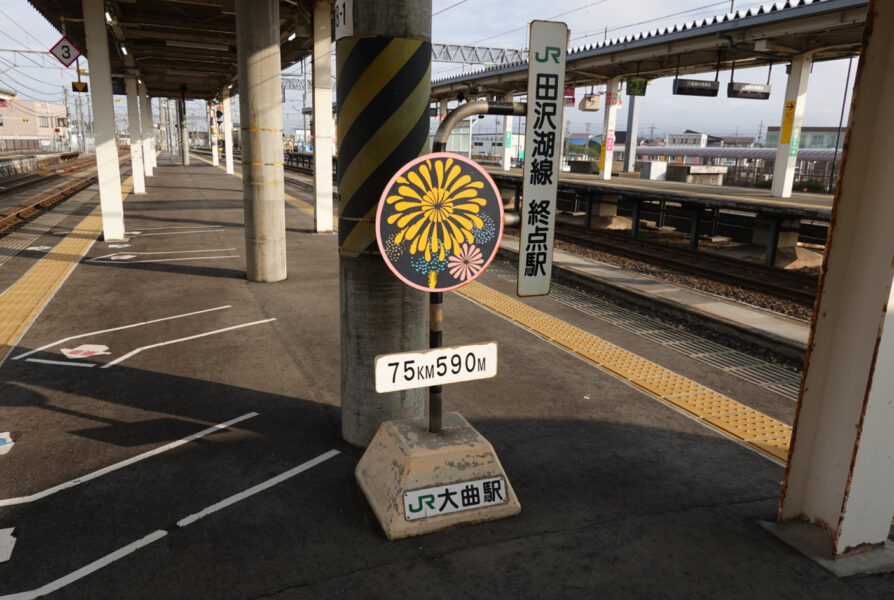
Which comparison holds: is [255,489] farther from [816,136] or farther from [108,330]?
[816,136]

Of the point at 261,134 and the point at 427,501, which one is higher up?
the point at 261,134

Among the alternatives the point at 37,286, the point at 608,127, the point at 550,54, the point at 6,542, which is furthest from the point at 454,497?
the point at 608,127

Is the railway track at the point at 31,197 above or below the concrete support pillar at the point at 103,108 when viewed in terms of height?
below

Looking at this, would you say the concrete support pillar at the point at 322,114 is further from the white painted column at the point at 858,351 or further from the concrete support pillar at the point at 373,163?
the white painted column at the point at 858,351

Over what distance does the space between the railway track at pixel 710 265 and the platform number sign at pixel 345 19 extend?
11241mm

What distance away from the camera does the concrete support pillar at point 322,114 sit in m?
16.7

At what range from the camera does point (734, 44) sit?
22672 millimetres

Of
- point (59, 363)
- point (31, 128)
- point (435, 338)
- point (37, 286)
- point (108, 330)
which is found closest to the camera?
point (435, 338)

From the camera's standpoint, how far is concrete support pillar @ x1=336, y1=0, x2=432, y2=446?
4746 millimetres

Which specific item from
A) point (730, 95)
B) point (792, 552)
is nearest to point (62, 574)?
point (792, 552)

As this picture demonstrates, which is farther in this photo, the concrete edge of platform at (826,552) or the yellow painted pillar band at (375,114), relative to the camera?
the yellow painted pillar band at (375,114)

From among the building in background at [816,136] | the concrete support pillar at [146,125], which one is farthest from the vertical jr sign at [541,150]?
the building in background at [816,136]

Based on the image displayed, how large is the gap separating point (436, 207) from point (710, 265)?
47.5 feet

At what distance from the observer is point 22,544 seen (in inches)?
156
